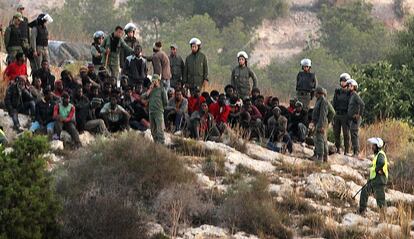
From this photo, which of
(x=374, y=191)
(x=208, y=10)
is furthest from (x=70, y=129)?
(x=208, y=10)

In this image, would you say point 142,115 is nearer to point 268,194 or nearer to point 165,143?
point 165,143

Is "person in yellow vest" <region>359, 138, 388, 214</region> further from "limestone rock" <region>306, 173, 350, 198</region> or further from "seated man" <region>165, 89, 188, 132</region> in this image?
"seated man" <region>165, 89, 188, 132</region>

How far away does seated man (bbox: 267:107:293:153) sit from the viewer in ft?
59.4

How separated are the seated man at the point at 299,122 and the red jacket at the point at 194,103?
2.03 m

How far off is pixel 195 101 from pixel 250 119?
1232 mm

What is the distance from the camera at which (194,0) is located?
4862 centimetres

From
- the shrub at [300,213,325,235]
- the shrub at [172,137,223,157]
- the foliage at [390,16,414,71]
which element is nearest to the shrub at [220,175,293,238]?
the shrub at [300,213,325,235]

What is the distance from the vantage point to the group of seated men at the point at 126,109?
54.9 feet

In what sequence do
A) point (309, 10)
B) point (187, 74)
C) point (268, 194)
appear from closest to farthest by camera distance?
point (268, 194)
point (187, 74)
point (309, 10)

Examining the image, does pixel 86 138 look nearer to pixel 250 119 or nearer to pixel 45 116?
pixel 45 116

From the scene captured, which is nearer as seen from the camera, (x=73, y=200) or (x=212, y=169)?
(x=73, y=200)

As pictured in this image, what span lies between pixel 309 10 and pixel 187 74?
38971mm

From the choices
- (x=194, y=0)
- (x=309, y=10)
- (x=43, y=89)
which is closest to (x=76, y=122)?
(x=43, y=89)

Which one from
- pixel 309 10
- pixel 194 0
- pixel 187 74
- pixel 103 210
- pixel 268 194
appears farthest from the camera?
pixel 309 10
